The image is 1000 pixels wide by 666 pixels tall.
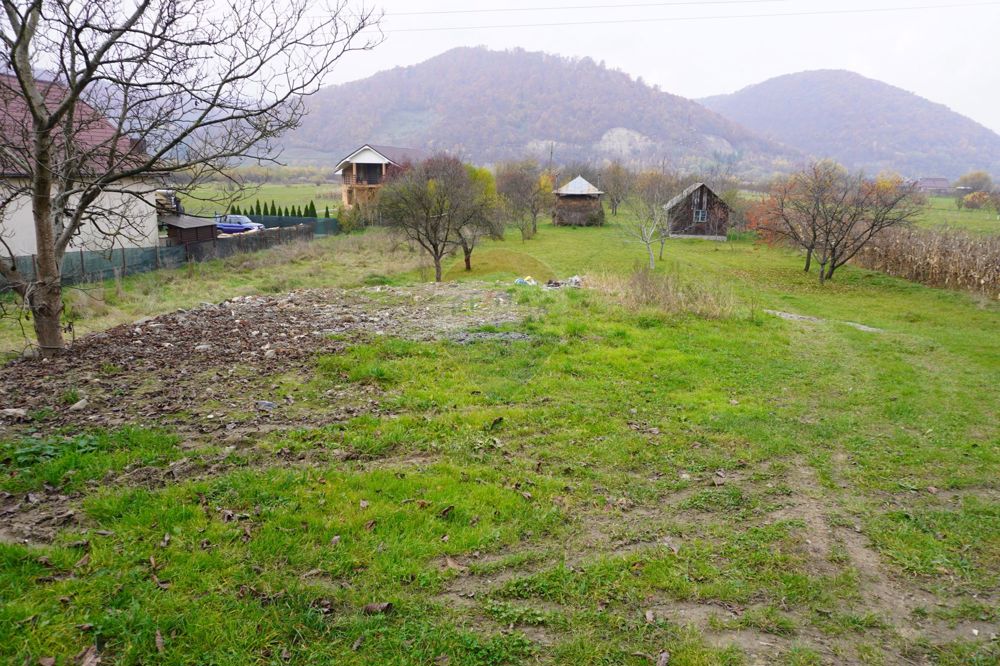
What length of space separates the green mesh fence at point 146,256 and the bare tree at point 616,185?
37.9m

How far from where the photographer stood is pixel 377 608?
349cm

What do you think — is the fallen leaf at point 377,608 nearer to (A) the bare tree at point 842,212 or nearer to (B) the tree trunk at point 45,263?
(B) the tree trunk at point 45,263

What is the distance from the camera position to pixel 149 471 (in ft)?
15.7

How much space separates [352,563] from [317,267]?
23529 millimetres

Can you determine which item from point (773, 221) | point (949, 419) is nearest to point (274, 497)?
point (949, 419)

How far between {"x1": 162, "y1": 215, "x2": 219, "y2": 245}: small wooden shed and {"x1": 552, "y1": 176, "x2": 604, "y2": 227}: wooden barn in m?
32.3

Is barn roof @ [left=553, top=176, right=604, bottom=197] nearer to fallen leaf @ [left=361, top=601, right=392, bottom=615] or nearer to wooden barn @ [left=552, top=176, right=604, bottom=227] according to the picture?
wooden barn @ [left=552, top=176, right=604, bottom=227]

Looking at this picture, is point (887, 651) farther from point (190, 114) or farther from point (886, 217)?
point (886, 217)

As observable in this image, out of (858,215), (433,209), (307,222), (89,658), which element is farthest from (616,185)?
(89,658)

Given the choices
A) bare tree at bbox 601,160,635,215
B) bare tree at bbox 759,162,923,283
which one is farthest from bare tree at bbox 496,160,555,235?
bare tree at bbox 759,162,923,283

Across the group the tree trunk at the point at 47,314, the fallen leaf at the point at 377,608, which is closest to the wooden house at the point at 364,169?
the tree trunk at the point at 47,314

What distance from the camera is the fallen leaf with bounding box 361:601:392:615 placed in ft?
11.4

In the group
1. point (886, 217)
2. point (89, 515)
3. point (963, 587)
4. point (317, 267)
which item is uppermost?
point (886, 217)

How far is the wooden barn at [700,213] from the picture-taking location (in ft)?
148
